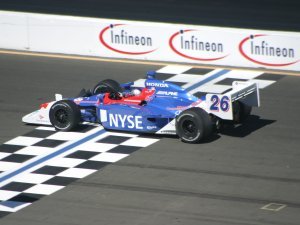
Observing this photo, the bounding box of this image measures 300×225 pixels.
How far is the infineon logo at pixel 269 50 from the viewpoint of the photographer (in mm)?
23875

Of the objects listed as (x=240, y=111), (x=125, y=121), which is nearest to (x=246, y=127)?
(x=240, y=111)

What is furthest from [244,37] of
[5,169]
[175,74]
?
[5,169]

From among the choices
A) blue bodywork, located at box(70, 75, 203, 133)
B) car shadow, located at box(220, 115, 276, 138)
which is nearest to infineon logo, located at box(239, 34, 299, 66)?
car shadow, located at box(220, 115, 276, 138)

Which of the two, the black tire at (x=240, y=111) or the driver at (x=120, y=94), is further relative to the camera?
the driver at (x=120, y=94)

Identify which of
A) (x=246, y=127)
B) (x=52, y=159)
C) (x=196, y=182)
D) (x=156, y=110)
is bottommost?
(x=196, y=182)

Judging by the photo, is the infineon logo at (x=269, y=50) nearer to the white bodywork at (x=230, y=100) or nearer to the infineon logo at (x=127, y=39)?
the infineon logo at (x=127, y=39)

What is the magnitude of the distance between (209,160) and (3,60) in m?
9.00

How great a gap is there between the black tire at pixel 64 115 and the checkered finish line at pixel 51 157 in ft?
0.48

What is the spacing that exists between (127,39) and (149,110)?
5.98 metres

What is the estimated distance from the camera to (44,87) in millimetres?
23531

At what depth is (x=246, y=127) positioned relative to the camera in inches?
801

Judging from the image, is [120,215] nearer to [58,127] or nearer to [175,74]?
[58,127]

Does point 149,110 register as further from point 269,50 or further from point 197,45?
point 197,45

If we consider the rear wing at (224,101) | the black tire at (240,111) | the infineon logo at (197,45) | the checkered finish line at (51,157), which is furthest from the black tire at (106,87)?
the infineon logo at (197,45)
